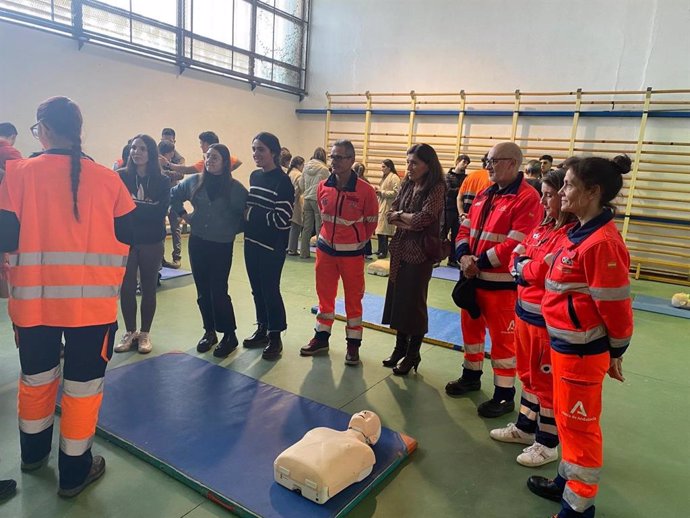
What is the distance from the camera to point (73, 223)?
1.88m

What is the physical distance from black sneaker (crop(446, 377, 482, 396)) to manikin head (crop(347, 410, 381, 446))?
3.08ft

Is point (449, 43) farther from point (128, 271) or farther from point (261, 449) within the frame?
point (261, 449)

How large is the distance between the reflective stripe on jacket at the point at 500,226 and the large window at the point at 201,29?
6.33 metres

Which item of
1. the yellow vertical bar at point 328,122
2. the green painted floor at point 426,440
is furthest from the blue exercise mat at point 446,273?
the yellow vertical bar at point 328,122

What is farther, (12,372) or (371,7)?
(371,7)

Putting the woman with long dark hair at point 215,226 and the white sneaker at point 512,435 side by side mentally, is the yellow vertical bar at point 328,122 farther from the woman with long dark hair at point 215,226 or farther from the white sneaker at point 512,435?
the white sneaker at point 512,435

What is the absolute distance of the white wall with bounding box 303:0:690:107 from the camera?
7441mm

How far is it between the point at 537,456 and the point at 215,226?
2.41 m

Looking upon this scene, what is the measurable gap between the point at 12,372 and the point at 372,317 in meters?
2.80

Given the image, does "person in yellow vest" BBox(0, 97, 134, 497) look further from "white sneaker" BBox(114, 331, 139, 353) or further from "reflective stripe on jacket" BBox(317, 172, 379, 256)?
"reflective stripe on jacket" BBox(317, 172, 379, 256)

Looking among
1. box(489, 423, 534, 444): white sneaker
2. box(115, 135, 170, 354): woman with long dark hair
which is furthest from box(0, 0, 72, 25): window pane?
Answer: box(489, 423, 534, 444): white sneaker

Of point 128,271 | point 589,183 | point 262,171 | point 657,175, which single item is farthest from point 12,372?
point 657,175

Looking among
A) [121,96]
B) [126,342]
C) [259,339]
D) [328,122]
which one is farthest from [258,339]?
[328,122]

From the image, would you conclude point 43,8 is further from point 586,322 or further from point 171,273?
point 586,322
